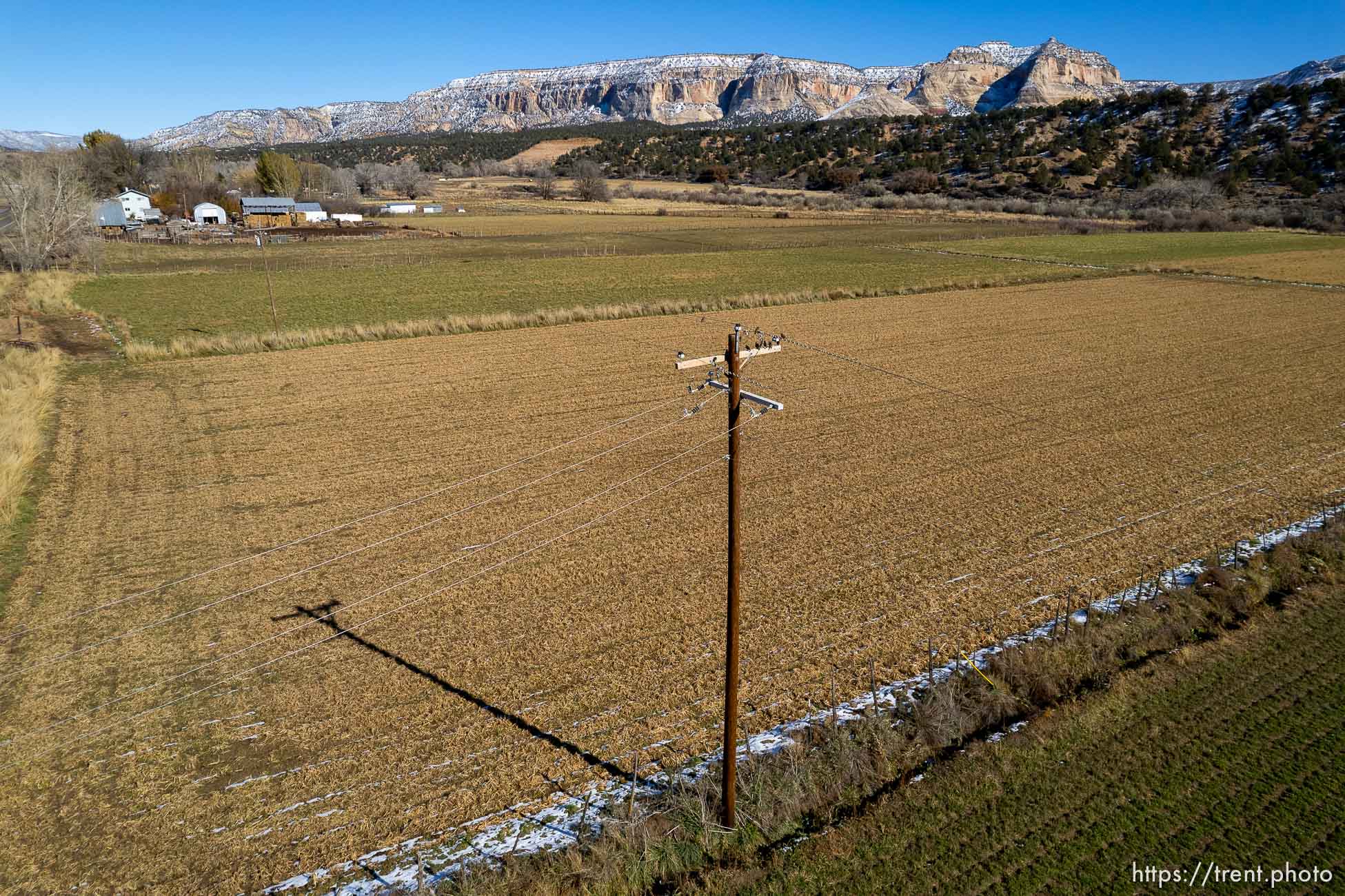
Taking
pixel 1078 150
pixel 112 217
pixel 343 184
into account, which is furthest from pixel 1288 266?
pixel 343 184

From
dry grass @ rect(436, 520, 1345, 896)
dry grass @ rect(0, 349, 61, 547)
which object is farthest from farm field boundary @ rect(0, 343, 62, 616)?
dry grass @ rect(436, 520, 1345, 896)

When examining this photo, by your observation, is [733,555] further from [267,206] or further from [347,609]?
[267,206]

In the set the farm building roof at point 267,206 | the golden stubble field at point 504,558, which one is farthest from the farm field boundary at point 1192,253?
the farm building roof at point 267,206

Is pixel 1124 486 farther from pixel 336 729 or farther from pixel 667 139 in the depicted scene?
pixel 667 139

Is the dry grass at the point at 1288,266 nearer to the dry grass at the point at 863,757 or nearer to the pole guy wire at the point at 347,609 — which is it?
the dry grass at the point at 863,757

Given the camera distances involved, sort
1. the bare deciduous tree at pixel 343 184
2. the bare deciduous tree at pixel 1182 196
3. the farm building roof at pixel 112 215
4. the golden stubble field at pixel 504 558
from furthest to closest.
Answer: the bare deciduous tree at pixel 343 184, the bare deciduous tree at pixel 1182 196, the farm building roof at pixel 112 215, the golden stubble field at pixel 504 558
